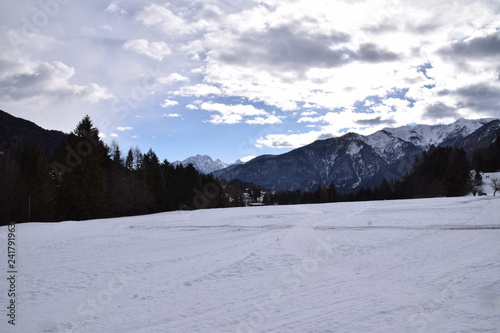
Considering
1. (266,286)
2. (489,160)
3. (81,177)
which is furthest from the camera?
(489,160)

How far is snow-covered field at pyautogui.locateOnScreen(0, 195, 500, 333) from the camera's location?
6.82 metres

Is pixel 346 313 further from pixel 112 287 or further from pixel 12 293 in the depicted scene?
pixel 12 293

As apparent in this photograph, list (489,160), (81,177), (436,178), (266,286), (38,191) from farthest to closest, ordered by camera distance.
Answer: (489,160)
(436,178)
(38,191)
(81,177)
(266,286)

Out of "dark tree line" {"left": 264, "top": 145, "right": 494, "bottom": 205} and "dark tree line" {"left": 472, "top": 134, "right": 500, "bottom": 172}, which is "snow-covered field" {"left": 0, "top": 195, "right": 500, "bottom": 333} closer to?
"dark tree line" {"left": 264, "top": 145, "right": 494, "bottom": 205}

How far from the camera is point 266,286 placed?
30.8 ft

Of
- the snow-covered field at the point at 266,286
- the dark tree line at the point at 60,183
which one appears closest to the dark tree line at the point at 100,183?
the dark tree line at the point at 60,183

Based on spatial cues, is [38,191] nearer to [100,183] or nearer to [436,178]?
[100,183]

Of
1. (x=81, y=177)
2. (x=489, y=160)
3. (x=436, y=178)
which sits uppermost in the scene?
(x=489, y=160)

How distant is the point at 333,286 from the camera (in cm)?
916

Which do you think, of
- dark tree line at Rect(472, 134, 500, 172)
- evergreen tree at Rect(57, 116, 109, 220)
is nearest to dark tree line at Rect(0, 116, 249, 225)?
evergreen tree at Rect(57, 116, 109, 220)

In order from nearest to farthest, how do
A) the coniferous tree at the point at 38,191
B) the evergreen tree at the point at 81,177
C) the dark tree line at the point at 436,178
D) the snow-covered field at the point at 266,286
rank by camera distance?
the snow-covered field at the point at 266,286 → the evergreen tree at the point at 81,177 → the coniferous tree at the point at 38,191 → the dark tree line at the point at 436,178

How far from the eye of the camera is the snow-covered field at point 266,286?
22.4 feet

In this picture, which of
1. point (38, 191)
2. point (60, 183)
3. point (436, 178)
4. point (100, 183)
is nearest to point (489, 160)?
point (436, 178)

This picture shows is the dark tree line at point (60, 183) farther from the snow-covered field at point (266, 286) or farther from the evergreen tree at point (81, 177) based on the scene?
the snow-covered field at point (266, 286)
